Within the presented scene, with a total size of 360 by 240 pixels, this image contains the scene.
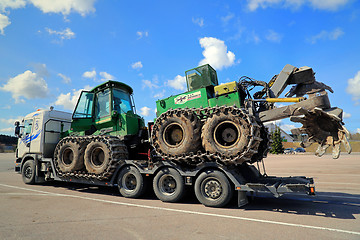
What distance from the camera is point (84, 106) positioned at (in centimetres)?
1012

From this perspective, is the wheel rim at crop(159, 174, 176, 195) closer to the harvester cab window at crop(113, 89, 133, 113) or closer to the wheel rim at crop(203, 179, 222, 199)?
the wheel rim at crop(203, 179, 222, 199)

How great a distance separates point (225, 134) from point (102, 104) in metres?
5.97

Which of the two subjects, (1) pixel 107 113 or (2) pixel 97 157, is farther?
(1) pixel 107 113

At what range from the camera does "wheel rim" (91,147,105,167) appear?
891cm

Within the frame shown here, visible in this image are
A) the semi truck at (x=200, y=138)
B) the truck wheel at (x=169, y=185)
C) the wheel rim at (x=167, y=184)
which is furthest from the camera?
the wheel rim at (x=167, y=184)

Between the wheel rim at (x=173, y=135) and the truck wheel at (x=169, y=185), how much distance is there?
0.92 meters

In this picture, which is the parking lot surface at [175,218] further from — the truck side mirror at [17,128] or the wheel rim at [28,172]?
the truck side mirror at [17,128]

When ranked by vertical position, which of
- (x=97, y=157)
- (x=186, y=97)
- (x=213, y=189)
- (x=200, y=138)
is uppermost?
(x=186, y=97)

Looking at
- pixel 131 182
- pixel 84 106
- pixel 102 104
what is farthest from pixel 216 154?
pixel 84 106

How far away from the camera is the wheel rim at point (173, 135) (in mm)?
7380

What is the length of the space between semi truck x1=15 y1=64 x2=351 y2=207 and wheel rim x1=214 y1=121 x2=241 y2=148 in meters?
0.03

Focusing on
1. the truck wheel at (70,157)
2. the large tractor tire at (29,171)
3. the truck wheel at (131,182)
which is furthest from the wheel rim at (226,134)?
the large tractor tire at (29,171)

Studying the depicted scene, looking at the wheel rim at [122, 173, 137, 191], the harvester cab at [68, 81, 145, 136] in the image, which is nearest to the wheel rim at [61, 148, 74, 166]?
the harvester cab at [68, 81, 145, 136]

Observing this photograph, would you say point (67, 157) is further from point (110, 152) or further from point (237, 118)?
point (237, 118)
